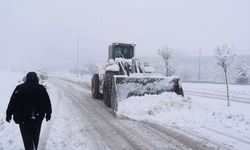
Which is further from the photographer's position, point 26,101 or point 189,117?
point 189,117

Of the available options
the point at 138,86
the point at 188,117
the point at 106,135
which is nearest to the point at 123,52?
the point at 138,86

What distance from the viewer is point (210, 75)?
83.2m

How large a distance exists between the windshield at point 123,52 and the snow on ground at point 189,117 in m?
5.29

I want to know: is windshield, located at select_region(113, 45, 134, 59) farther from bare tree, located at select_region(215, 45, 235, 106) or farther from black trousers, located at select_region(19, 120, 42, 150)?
black trousers, located at select_region(19, 120, 42, 150)

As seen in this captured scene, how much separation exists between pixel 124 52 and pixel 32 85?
40.6 feet

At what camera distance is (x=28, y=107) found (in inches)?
226

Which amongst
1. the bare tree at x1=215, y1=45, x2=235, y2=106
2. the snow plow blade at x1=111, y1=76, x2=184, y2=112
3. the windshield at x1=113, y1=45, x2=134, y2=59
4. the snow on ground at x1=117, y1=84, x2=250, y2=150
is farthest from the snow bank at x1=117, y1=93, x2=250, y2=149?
the windshield at x1=113, y1=45, x2=134, y2=59

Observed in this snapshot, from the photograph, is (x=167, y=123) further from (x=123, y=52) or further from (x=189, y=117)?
(x=123, y=52)

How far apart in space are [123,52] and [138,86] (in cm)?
491

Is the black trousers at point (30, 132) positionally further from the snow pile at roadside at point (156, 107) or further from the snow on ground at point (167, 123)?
the snow pile at roadside at point (156, 107)

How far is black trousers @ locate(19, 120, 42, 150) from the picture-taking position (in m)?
5.79

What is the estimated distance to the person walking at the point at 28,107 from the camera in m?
5.71

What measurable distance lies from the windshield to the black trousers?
1207 centimetres

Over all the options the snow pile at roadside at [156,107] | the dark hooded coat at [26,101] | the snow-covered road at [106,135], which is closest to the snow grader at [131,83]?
the snow pile at roadside at [156,107]
